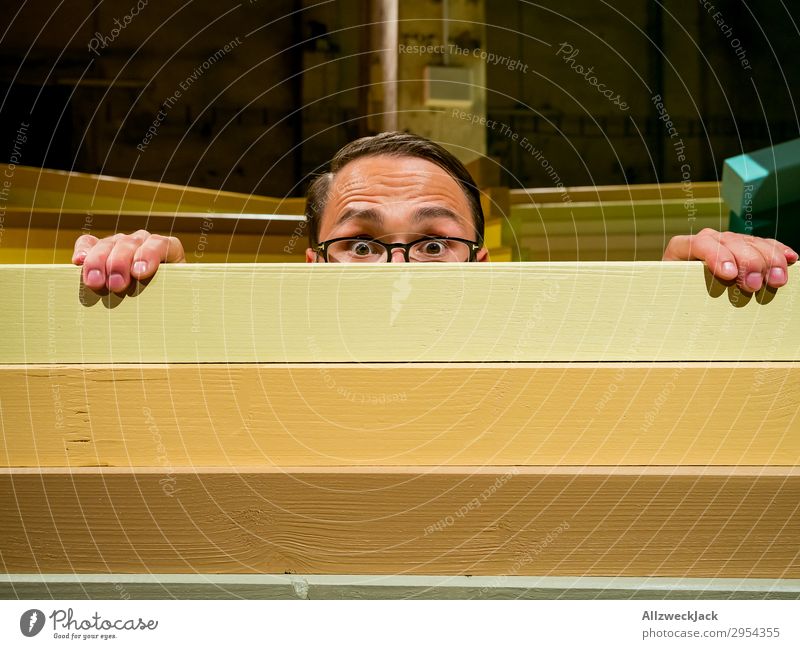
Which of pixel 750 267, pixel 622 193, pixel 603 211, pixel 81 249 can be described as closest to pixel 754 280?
pixel 750 267

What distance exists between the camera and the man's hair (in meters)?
1.12

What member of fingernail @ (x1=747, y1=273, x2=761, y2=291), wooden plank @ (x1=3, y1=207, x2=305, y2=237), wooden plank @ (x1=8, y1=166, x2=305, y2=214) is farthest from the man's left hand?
wooden plank @ (x1=8, y1=166, x2=305, y2=214)

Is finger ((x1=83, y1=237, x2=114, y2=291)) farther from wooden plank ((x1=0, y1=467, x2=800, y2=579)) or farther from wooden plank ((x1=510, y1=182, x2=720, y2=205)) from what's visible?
wooden plank ((x1=510, y1=182, x2=720, y2=205))

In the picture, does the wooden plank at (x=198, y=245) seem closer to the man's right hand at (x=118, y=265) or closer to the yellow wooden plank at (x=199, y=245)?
the yellow wooden plank at (x=199, y=245)

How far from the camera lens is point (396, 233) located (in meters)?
0.96

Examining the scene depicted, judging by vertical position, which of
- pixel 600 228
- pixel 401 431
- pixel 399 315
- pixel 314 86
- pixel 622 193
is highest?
pixel 314 86

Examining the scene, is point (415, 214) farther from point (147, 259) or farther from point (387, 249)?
point (147, 259)

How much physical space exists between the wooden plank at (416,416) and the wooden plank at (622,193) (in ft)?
4.41

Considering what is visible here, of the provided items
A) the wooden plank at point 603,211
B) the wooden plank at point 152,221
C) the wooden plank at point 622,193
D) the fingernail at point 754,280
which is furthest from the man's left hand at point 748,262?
the wooden plank at point 603,211

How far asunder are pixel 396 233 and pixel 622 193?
4.82 ft

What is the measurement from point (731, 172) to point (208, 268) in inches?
38.8

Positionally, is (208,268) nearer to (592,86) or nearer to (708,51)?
(592,86)

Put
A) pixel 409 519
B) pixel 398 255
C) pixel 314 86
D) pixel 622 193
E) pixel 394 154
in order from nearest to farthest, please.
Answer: pixel 409 519
pixel 398 255
pixel 394 154
pixel 622 193
pixel 314 86
